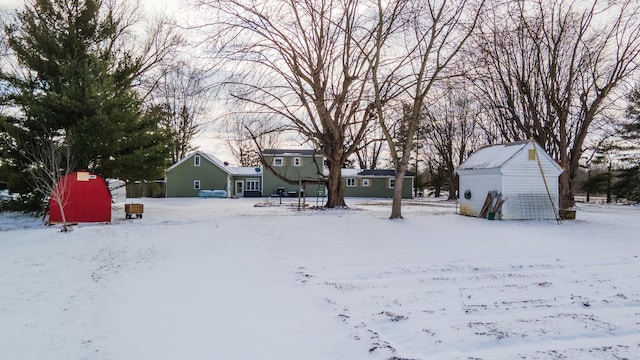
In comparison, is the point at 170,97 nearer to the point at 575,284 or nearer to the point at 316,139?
the point at 316,139

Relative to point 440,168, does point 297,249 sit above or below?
below

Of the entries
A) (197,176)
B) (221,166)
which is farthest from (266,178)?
(197,176)

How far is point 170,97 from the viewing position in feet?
134

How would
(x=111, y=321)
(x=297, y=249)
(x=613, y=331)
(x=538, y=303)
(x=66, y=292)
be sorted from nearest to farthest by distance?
1. (x=613, y=331)
2. (x=111, y=321)
3. (x=538, y=303)
4. (x=66, y=292)
5. (x=297, y=249)

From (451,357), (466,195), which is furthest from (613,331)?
(466,195)

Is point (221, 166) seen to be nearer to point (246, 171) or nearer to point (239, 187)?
point (246, 171)

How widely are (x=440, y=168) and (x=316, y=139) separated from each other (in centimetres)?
3138

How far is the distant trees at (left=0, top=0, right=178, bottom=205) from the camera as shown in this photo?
1669 cm

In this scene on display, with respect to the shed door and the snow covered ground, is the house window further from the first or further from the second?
the snow covered ground

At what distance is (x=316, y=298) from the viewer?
19.1 feet

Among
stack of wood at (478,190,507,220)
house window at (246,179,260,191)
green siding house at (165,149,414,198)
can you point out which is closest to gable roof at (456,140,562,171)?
stack of wood at (478,190,507,220)

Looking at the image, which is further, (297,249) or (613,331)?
(297,249)

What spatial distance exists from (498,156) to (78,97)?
17.9 m

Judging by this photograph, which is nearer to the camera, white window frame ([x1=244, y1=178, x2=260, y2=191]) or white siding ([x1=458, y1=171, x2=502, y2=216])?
white siding ([x1=458, y1=171, x2=502, y2=216])
